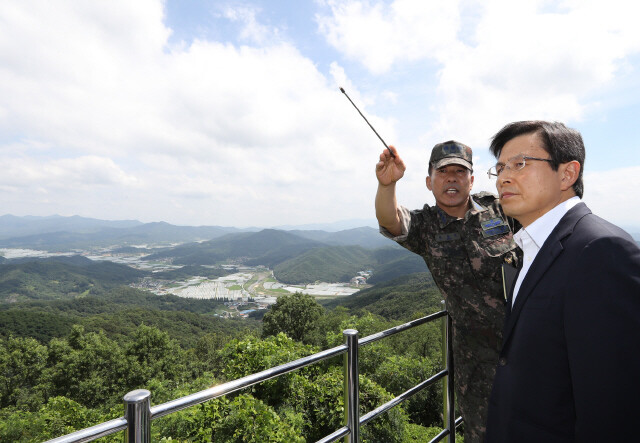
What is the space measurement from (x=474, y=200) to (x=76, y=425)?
65.6ft

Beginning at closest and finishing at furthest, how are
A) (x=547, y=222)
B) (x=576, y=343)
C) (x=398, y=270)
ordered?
(x=576, y=343) < (x=547, y=222) < (x=398, y=270)

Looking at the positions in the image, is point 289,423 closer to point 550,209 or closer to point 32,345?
point 550,209

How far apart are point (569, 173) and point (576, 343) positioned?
71 cm

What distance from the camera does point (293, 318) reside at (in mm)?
33969

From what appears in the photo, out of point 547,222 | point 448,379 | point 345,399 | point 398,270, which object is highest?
point 547,222

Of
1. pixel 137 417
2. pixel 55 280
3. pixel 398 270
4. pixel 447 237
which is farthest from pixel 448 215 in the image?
pixel 55 280

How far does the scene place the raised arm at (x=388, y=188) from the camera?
7.60 feet

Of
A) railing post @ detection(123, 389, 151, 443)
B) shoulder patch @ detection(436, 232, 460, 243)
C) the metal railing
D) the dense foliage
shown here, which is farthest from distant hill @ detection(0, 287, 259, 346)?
railing post @ detection(123, 389, 151, 443)

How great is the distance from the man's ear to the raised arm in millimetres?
1073

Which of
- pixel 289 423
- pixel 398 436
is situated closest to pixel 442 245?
pixel 289 423

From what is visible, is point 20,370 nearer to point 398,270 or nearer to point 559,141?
point 559,141

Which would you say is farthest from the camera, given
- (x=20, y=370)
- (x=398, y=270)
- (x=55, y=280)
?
(x=398, y=270)

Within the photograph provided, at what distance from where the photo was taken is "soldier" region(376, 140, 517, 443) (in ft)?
7.27

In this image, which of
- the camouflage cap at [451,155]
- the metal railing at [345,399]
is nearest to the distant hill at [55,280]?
the metal railing at [345,399]
